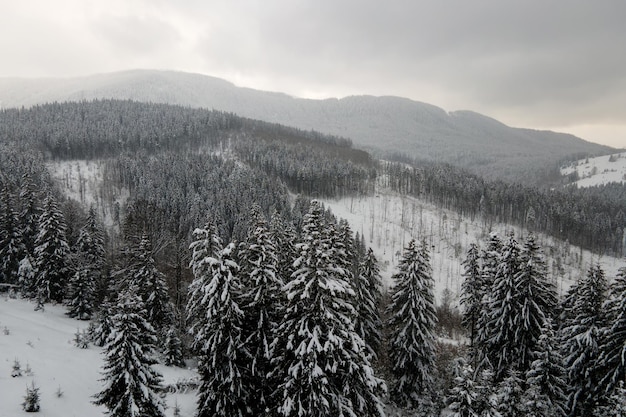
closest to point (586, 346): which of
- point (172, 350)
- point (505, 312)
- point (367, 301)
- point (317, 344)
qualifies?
point (505, 312)

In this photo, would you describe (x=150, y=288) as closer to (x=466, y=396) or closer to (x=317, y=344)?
(x=317, y=344)

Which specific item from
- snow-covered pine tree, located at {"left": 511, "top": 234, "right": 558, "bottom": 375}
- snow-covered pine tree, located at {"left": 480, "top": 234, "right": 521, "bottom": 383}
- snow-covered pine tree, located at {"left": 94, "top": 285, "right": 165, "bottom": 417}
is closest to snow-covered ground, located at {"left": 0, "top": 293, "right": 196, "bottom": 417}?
snow-covered pine tree, located at {"left": 94, "top": 285, "right": 165, "bottom": 417}

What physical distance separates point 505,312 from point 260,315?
19740 mm

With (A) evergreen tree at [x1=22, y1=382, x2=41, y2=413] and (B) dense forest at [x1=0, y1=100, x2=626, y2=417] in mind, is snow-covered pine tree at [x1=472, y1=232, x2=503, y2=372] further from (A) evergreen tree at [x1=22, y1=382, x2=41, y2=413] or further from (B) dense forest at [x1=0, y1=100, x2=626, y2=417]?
(A) evergreen tree at [x1=22, y1=382, x2=41, y2=413]

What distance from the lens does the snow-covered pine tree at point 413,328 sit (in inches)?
1195

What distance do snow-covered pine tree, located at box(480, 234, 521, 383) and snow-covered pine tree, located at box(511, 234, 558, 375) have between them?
213 millimetres

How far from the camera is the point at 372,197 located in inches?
6550

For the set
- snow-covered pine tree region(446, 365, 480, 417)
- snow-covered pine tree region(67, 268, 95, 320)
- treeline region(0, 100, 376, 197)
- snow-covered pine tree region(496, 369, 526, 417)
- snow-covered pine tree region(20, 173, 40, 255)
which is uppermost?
treeline region(0, 100, 376, 197)

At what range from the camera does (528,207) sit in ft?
497

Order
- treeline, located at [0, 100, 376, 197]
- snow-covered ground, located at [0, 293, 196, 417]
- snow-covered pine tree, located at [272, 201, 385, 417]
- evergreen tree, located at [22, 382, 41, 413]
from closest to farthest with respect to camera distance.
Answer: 1. snow-covered pine tree, located at [272, 201, 385, 417]
2. evergreen tree, located at [22, 382, 41, 413]
3. snow-covered ground, located at [0, 293, 196, 417]
4. treeline, located at [0, 100, 376, 197]

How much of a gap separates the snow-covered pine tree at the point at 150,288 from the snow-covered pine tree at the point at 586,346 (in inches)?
1329

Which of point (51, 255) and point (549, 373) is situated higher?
point (51, 255)

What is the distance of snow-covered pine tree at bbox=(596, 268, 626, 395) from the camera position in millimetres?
23078

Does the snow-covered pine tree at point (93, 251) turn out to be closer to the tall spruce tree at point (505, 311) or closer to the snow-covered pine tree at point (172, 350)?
the snow-covered pine tree at point (172, 350)
